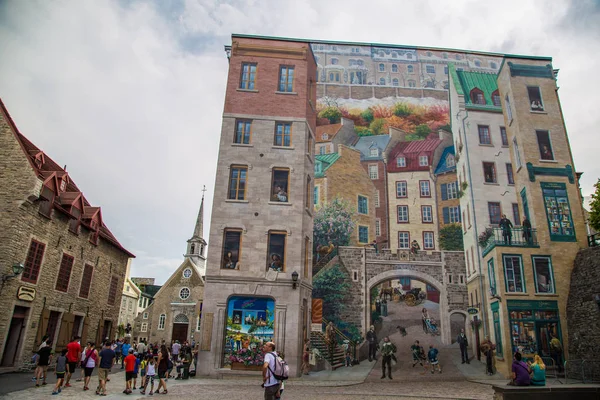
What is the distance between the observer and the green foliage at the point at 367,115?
31853 mm

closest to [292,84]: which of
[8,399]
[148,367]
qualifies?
[148,367]

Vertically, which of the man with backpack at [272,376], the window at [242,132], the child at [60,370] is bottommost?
the child at [60,370]

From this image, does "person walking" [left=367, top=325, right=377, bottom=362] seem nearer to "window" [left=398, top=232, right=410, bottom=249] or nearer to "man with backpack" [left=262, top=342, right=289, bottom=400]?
"window" [left=398, top=232, right=410, bottom=249]

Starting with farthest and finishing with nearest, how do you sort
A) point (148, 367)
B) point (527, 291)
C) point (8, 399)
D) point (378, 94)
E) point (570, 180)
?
1. point (378, 94)
2. point (570, 180)
3. point (527, 291)
4. point (148, 367)
5. point (8, 399)

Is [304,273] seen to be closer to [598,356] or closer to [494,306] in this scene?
[494,306]

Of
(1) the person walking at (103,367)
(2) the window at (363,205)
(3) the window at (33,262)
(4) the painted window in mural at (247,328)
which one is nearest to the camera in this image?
(1) the person walking at (103,367)

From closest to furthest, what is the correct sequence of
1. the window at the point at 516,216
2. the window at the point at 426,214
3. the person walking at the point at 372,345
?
the person walking at the point at 372,345 → the window at the point at 516,216 → the window at the point at 426,214

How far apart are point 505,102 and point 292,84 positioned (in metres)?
12.8

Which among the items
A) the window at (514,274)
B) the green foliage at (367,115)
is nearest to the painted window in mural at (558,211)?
the window at (514,274)

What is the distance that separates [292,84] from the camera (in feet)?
74.6

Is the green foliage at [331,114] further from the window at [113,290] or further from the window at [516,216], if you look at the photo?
the window at [113,290]

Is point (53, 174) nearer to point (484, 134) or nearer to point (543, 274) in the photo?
point (543, 274)

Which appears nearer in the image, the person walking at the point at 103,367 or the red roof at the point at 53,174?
the person walking at the point at 103,367

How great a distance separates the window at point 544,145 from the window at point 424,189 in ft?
28.9
